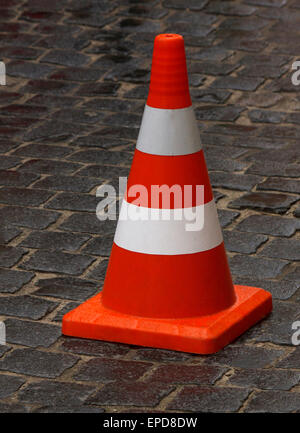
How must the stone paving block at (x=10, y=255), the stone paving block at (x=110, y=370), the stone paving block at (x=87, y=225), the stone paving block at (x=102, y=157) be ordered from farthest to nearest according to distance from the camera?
the stone paving block at (x=102, y=157)
the stone paving block at (x=87, y=225)
the stone paving block at (x=10, y=255)
the stone paving block at (x=110, y=370)

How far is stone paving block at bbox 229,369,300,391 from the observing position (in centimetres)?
360

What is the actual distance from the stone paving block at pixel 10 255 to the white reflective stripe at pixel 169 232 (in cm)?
79

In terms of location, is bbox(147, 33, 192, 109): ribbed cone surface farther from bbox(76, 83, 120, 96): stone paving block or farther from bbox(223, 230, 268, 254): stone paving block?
bbox(76, 83, 120, 96): stone paving block

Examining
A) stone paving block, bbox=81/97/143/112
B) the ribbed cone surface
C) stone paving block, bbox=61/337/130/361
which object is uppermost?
the ribbed cone surface

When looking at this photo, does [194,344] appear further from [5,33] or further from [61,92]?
[5,33]

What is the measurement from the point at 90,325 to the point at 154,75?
980 mm

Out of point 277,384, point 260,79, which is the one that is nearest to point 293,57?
point 260,79

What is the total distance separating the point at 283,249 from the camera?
4.76m

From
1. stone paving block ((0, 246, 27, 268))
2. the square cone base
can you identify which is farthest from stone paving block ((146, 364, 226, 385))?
stone paving block ((0, 246, 27, 268))

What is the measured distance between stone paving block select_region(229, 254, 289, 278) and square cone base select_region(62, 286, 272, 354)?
1.21 ft

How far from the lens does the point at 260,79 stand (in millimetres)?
7043


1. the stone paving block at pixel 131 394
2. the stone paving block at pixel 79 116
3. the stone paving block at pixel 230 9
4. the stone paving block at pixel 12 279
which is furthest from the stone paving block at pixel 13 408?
the stone paving block at pixel 230 9

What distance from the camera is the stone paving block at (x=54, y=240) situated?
15.9ft

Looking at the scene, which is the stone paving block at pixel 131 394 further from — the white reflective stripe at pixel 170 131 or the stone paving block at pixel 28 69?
the stone paving block at pixel 28 69
